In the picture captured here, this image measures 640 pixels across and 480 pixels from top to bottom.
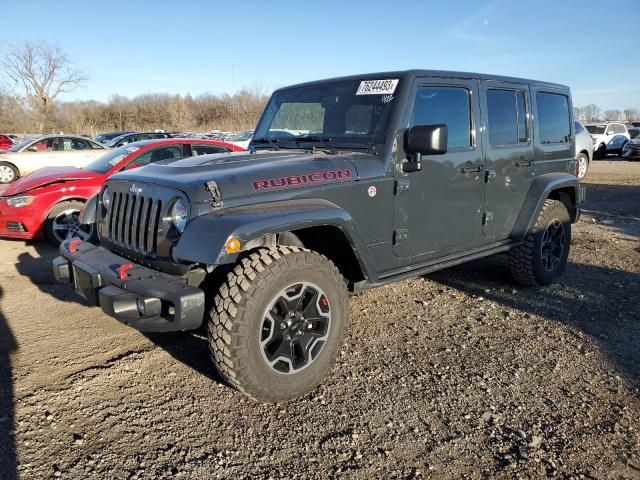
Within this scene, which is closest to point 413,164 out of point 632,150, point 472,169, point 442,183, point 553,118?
point 442,183

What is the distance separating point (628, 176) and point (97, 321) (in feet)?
52.2

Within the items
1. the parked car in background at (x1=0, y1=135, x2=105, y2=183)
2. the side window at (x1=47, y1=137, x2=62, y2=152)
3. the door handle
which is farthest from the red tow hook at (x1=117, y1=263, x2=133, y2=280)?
the side window at (x1=47, y1=137, x2=62, y2=152)

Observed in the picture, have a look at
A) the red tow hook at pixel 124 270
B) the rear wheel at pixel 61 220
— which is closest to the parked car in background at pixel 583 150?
the rear wheel at pixel 61 220

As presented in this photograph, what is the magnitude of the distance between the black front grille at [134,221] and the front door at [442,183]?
1.69m

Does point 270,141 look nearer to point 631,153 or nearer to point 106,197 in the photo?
point 106,197

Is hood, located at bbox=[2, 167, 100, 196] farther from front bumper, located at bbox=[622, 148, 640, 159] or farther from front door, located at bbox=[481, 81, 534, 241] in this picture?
front bumper, located at bbox=[622, 148, 640, 159]

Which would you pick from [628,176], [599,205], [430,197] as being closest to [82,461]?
[430,197]

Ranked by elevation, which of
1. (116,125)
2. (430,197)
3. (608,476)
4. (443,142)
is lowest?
(608,476)

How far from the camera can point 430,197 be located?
380 cm

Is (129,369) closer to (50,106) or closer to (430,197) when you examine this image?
(430,197)

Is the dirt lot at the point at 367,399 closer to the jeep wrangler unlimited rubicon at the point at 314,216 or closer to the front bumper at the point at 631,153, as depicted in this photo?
the jeep wrangler unlimited rubicon at the point at 314,216

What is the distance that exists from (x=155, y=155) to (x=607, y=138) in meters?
21.5

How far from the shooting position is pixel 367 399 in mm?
3041

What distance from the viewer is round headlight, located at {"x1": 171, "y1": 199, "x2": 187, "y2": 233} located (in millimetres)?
2869
